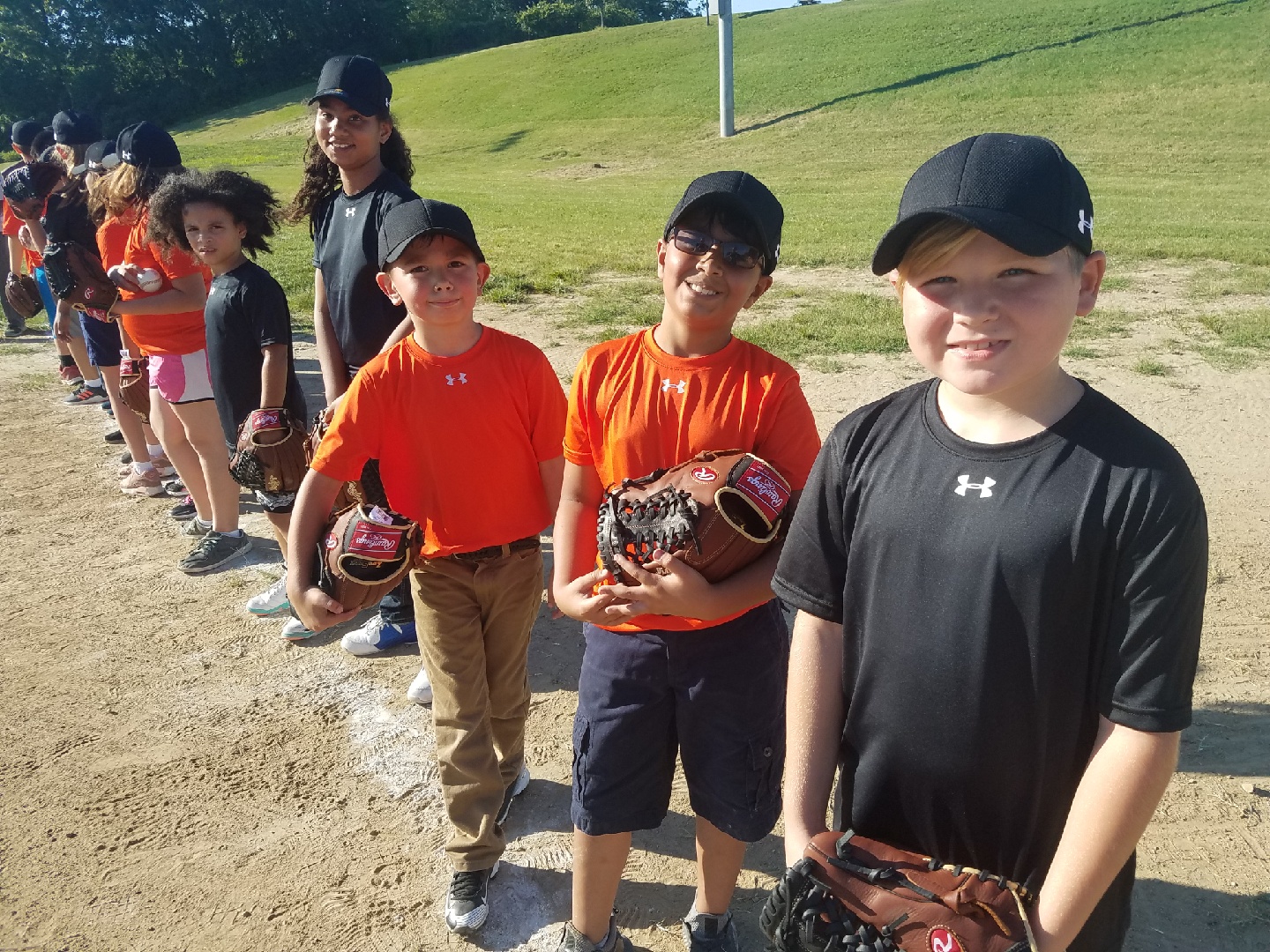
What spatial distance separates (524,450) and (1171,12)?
4950cm

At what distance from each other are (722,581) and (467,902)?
1.42m

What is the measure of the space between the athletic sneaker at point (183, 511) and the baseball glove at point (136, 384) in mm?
635

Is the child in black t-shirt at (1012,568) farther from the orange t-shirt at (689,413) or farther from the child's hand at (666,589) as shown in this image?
the orange t-shirt at (689,413)

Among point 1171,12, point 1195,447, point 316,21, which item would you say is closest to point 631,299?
point 1195,447

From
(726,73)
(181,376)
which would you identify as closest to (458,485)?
(181,376)

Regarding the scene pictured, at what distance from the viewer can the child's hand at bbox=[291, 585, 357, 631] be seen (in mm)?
2766

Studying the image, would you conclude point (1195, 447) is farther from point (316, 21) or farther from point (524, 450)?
point (316, 21)

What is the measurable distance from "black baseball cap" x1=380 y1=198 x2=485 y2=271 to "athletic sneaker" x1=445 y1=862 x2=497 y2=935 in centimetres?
195

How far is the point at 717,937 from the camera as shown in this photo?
2643mm

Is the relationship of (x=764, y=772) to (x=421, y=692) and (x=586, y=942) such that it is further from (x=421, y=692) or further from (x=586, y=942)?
(x=421, y=692)

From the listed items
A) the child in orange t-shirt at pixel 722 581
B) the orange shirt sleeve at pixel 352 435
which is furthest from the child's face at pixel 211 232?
the child in orange t-shirt at pixel 722 581

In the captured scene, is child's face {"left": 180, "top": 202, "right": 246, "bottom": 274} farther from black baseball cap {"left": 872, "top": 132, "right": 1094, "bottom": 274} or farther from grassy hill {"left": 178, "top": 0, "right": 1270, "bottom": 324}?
grassy hill {"left": 178, "top": 0, "right": 1270, "bottom": 324}

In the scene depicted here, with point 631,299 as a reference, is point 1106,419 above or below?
above

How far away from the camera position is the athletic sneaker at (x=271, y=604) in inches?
189
